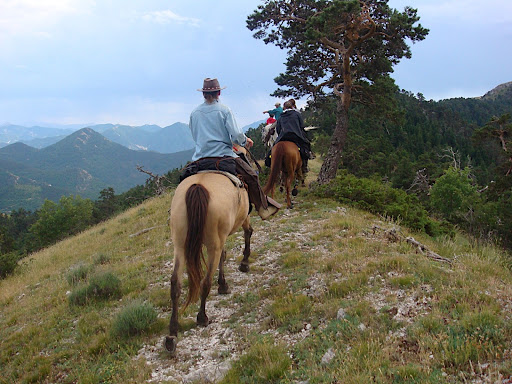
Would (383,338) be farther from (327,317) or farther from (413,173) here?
(413,173)

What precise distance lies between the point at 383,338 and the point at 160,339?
2888mm

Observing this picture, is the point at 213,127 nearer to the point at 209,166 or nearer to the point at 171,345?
the point at 209,166

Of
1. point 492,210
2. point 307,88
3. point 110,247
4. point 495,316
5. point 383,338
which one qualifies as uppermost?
point 307,88

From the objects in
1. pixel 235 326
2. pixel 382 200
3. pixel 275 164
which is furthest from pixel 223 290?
pixel 382 200

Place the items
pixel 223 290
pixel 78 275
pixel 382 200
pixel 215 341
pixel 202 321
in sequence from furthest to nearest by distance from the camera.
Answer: pixel 382 200, pixel 78 275, pixel 223 290, pixel 202 321, pixel 215 341

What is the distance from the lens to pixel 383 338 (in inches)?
130

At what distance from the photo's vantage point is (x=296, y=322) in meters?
4.04

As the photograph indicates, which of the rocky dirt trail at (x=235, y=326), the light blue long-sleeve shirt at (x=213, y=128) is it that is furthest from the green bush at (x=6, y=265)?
the light blue long-sleeve shirt at (x=213, y=128)

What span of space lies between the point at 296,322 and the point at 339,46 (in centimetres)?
1206

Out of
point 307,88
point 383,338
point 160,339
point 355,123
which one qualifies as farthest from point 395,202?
point 355,123

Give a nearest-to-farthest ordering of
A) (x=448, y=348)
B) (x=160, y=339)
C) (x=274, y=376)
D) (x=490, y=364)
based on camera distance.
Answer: (x=490, y=364), (x=448, y=348), (x=274, y=376), (x=160, y=339)

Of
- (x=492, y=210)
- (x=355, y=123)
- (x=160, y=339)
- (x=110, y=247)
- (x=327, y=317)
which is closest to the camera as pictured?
(x=327, y=317)

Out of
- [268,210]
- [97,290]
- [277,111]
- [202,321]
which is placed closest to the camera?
[202,321]

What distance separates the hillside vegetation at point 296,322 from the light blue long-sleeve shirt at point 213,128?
2.45 m
